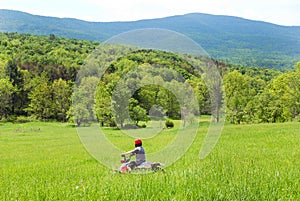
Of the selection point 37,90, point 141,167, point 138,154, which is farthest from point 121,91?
point 37,90

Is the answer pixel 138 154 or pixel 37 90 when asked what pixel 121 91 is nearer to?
pixel 138 154

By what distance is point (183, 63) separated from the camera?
10.5m

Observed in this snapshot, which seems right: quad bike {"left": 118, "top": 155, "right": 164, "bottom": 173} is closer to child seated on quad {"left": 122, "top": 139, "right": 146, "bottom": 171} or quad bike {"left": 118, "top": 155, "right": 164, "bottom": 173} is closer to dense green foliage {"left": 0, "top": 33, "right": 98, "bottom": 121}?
child seated on quad {"left": 122, "top": 139, "right": 146, "bottom": 171}

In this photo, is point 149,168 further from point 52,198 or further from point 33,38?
point 33,38

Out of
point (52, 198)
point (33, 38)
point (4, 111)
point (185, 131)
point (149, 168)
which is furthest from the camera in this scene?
point (33, 38)

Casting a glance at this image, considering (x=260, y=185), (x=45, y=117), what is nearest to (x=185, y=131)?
(x=260, y=185)

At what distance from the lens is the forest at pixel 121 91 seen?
32.1 ft

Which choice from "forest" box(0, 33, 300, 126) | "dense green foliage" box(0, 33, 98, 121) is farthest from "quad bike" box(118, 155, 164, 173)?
"dense green foliage" box(0, 33, 98, 121)

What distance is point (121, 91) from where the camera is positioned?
383 inches

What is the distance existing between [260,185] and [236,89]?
64.3m

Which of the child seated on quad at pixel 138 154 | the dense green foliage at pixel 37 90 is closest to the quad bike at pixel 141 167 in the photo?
the child seated on quad at pixel 138 154

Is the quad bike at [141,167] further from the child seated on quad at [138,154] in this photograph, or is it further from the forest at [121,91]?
the forest at [121,91]

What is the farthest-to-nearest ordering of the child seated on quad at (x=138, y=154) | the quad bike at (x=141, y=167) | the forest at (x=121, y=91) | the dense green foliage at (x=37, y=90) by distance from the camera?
the dense green foliage at (x=37, y=90), the forest at (x=121, y=91), the quad bike at (x=141, y=167), the child seated on quad at (x=138, y=154)

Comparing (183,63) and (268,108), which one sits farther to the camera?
(268,108)
